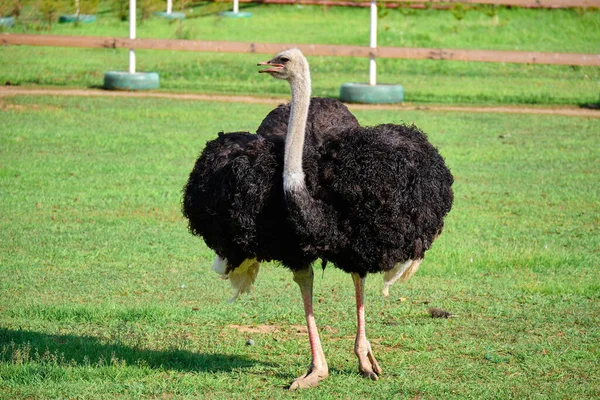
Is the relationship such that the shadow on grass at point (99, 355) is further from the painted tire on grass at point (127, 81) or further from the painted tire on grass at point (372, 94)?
the painted tire on grass at point (127, 81)

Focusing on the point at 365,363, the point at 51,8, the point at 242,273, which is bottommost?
the point at 365,363

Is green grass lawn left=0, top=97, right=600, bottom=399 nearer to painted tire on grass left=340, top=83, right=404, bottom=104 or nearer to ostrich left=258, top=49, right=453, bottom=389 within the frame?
ostrich left=258, top=49, right=453, bottom=389

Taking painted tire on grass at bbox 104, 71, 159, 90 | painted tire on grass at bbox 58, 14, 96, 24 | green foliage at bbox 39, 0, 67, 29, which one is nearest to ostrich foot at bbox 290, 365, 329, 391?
painted tire on grass at bbox 104, 71, 159, 90

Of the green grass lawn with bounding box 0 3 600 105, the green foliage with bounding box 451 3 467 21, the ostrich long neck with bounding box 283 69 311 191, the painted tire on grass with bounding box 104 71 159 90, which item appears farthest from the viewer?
the green foliage with bounding box 451 3 467 21

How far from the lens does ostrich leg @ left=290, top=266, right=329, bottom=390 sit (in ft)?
18.9

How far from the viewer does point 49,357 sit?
6.06m

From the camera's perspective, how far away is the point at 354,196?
555 centimetres

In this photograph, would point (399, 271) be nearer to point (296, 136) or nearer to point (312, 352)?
point (312, 352)

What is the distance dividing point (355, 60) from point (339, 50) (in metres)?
4.96

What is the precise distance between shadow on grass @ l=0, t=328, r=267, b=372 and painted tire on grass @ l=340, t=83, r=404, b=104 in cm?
1126

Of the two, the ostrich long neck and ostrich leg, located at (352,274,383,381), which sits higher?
the ostrich long neck

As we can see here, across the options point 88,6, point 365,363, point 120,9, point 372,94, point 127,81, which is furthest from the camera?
point 120,9

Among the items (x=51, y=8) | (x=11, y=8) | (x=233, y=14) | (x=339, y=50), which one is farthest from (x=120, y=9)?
(x=339, y=50)

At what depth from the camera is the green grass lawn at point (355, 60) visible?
19.0 m
